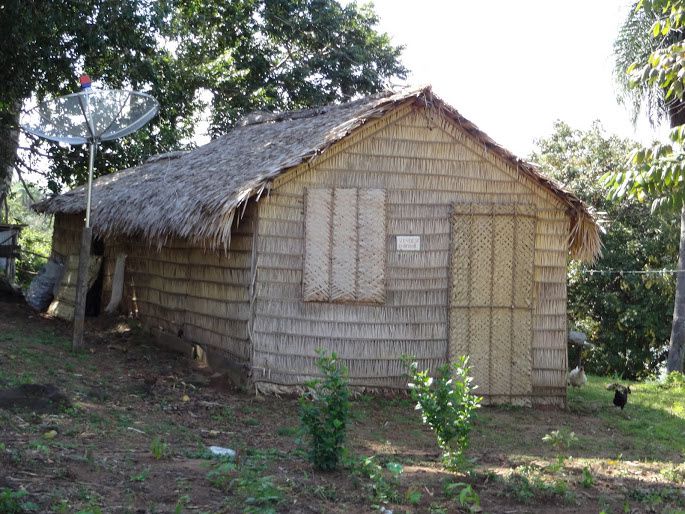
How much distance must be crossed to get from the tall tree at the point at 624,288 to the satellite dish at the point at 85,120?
10994 millimetres

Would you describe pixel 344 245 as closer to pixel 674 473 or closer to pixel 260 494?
pixel 674 473

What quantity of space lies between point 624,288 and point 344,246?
1103cm

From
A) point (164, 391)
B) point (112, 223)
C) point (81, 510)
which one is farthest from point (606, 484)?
point (112, 223)

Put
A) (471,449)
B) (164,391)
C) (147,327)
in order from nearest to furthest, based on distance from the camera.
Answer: (471,449) < (164,391) < (147,327)

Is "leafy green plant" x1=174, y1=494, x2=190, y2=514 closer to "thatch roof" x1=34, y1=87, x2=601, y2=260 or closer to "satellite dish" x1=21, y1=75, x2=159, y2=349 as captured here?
"thatch roof" x1=34, y1=87, x2=601, y2=260

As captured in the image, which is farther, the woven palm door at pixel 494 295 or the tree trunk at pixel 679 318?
the tree trunk at pixel 679 318

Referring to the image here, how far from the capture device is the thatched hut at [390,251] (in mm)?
9539

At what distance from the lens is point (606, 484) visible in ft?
20.9

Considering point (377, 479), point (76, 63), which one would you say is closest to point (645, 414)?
point (377, 479)

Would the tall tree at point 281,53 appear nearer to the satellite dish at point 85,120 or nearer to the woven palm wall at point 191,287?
the woven palm wall at point 191,287

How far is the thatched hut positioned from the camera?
9539 millimetres

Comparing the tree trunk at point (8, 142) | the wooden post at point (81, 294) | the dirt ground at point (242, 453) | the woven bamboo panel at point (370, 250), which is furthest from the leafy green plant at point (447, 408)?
the tree trunk at point (8, 142)

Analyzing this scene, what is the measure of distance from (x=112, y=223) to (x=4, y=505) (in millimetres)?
8067

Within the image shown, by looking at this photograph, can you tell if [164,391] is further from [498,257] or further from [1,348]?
[498,257]
